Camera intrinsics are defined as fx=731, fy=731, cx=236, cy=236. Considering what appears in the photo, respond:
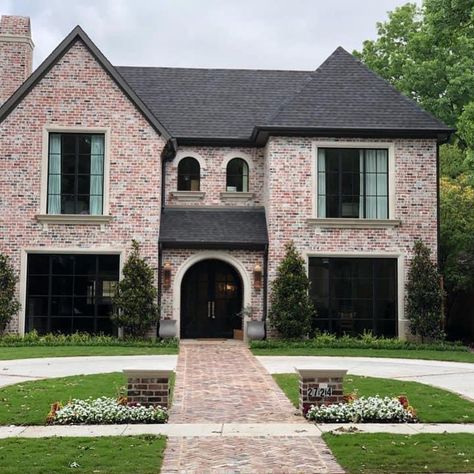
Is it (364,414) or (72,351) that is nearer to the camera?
(364,414)

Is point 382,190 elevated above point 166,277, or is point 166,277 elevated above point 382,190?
point 382,190

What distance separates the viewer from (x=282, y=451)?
7.91 metres

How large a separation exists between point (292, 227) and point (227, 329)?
152 inches

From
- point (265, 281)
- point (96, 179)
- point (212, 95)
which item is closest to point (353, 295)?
point (265, 281)

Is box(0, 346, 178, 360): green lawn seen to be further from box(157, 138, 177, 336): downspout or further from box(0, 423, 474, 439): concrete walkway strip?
box(0, 423, 474, 439): concrete walkway strip

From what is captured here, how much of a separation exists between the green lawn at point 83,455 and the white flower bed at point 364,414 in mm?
2279

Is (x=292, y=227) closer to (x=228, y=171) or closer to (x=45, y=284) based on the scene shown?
(x=228, y=171)

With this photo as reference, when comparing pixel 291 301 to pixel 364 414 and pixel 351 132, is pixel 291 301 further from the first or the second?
pixel 364 414

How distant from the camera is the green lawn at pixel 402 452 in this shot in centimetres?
720

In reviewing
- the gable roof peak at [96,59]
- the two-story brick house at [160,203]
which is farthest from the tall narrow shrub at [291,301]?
the gable roof peak at [96,59]

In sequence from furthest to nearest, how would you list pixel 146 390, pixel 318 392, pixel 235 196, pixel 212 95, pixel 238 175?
1. pixel 212 95
2. pixel 238 175
3. pixel 235 196
4. pixel 318 392
5. pixel 146 390

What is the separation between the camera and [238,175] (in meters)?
23.5

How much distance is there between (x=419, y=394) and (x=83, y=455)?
19.8 feet

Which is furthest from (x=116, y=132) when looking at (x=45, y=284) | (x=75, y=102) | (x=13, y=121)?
(x=45, y=284)
